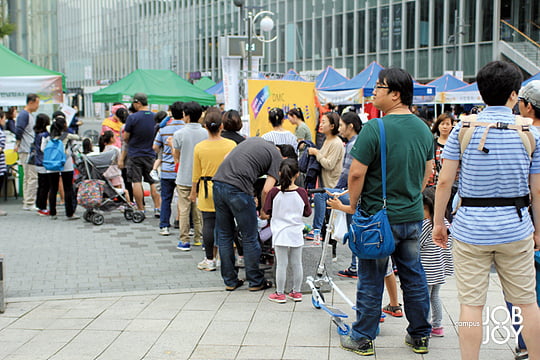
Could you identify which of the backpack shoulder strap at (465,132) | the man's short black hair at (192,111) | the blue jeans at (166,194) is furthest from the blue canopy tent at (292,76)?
the backpack shoulder strap at (465,132)

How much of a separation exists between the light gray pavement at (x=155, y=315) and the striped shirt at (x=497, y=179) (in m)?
1.29

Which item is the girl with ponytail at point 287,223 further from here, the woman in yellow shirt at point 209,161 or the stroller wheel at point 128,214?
the stroller wheel at point 128,214

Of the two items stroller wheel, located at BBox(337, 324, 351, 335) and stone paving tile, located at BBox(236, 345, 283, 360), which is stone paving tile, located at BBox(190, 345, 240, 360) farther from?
stroller wheel, located at BBox(337, 324, 351, 335)

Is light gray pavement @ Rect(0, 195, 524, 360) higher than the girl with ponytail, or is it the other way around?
the girl with ponytail

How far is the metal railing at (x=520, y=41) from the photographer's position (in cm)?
3166

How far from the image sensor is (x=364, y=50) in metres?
41.9

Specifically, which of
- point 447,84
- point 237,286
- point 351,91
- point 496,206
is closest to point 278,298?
point 237,286

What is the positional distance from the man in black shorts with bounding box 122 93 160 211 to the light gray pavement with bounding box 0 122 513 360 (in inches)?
89.5

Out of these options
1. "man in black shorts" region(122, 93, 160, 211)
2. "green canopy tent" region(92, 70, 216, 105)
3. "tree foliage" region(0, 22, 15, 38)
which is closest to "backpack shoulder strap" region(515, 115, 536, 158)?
"man in black shorts" region(122, 93, 160, 211)

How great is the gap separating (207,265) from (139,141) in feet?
12.4

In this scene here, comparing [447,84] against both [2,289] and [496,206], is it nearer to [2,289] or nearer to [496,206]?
[2,289]

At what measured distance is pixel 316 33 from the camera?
46.1 meters

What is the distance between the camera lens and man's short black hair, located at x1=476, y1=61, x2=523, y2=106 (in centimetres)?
368

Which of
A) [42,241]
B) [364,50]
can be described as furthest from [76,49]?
[42,241]
